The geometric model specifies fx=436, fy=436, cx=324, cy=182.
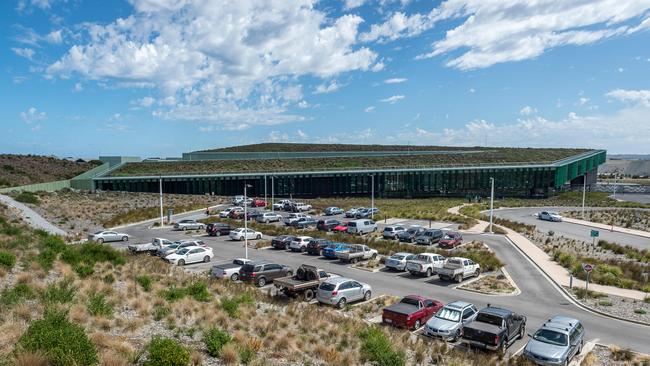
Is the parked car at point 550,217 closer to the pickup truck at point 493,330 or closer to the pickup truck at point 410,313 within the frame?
the pickup truck at point 410,313

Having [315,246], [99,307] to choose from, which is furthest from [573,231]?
[99,307]

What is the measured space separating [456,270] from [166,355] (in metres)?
21.4

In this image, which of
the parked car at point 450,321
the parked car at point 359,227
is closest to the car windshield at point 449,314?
the parked car at point 450,321

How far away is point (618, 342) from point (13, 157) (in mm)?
151814

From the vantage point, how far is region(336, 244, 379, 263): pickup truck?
33.2 metres

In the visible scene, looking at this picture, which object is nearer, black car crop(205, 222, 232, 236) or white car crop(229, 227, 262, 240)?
white car crop(229, 227, 262, 240)

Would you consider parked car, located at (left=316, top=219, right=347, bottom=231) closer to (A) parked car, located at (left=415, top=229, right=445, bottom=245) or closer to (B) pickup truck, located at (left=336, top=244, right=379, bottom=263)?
(A) parked car, located at (left=415, top=229, right=445, bottom=245)

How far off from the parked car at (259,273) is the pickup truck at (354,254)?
7.16 metres

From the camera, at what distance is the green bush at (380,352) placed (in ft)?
42.5

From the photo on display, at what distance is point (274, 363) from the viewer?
1218 cm

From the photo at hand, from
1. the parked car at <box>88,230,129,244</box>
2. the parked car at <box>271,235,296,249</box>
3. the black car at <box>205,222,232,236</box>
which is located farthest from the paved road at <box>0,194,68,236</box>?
the parked car at <box>271,235,296,249</box>

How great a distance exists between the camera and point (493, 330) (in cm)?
1636

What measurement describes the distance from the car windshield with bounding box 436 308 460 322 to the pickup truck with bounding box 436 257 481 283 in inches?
369

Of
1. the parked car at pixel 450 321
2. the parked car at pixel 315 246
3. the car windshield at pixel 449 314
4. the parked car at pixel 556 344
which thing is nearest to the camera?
the parked car at pixel 556 344
